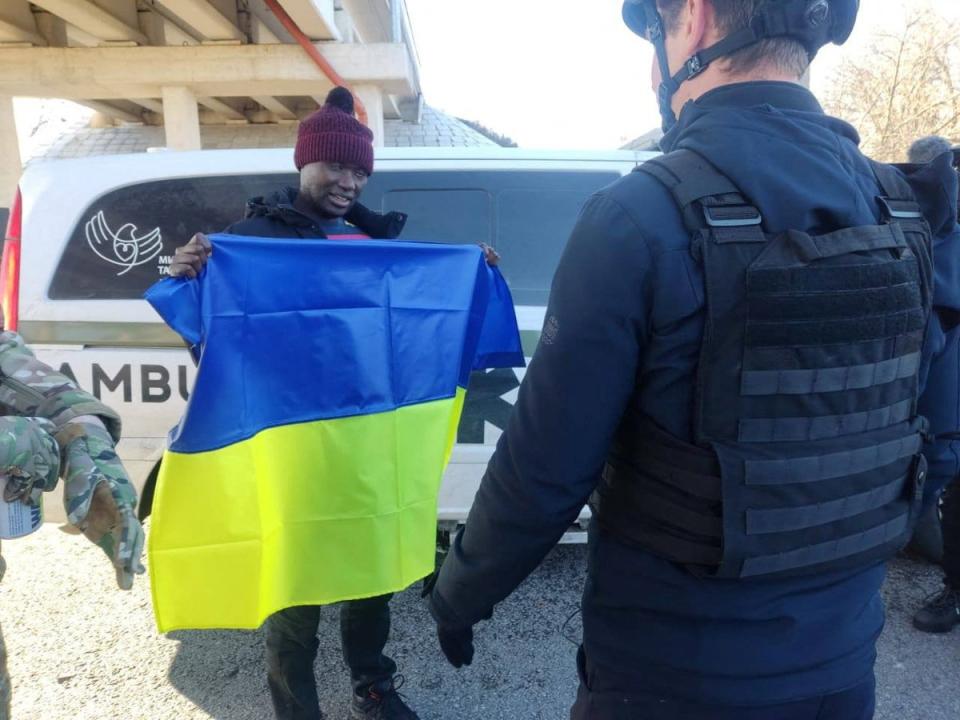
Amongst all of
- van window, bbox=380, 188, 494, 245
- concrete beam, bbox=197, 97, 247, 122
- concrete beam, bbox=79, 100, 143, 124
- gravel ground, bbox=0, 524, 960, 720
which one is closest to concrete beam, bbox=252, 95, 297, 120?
concrete beam, bbox=197, 97, 247, 122

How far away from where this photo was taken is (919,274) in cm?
120

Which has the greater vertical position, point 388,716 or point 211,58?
point 211,58

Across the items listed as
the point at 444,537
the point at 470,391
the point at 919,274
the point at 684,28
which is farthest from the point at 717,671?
the point at 444,537

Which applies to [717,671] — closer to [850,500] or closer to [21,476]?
[850,500]

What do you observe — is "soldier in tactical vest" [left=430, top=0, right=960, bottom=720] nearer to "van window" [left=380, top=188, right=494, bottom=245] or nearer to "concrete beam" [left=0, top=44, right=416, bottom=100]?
"van window" [left=380, top=188, right=494, bottom=245]

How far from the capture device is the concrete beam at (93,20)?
8297 mm

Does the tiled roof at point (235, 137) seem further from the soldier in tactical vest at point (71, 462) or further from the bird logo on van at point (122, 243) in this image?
the soldier in tactical vest at point (71, 462)

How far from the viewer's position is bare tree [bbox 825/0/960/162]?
1444 centimetres

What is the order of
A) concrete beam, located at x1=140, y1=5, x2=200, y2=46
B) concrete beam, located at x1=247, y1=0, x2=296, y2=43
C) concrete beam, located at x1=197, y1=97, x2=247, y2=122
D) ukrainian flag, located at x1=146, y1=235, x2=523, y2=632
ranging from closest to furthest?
ukrainian flag, located at x1=146, y1=235, x2=523, y2=632
concrete beam, located at x1=247, y1=0, x2=296, y2=43
concrete beam, located at x1=140, y1=5, x2=200, y2=46
concrete beam, located at x1=197, y1=97, x2=247, y2=122

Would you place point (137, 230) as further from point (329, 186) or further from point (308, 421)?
point (308, 421)

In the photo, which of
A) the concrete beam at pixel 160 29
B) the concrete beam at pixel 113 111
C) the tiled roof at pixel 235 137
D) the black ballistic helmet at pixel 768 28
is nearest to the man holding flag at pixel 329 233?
the black ballistic helmet at pixel 768 28

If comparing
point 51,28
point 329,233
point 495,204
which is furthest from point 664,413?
point 51,28

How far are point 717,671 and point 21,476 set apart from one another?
1.20 metres

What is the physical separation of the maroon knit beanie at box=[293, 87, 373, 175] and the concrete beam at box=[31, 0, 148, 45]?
306 inches
